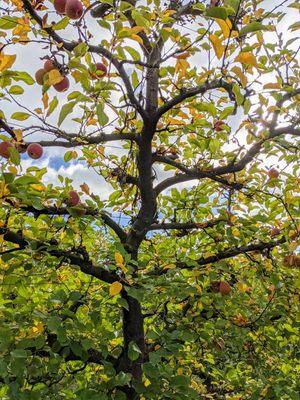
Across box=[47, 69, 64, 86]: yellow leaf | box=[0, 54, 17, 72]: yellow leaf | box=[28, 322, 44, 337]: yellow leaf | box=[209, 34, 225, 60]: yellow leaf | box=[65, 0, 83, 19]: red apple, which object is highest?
box=[65, 0, 83, 19]: red apple

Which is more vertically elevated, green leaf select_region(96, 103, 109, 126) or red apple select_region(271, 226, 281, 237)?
red apple select_region(271, 226, 281, 237)

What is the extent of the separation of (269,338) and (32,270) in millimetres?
2467

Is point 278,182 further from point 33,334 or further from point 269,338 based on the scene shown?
point 33,334

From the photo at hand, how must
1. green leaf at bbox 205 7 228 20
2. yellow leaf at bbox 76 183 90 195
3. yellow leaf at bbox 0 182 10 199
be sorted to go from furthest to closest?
yellow leaf at bbox 76 183 90 195
yellow leaf at bbox 0 182 10 199
green leaf at bbox 205 7 228 20

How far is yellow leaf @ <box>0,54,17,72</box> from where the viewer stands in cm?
163

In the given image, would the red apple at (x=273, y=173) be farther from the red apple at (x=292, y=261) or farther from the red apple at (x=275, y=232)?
the red apple at (x=292, y=261)

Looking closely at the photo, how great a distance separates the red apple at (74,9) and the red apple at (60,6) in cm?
12

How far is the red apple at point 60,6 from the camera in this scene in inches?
83.0

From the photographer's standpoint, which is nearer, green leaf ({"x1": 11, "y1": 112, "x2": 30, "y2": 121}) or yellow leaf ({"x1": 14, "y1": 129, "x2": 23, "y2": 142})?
green leaf ({"x1": 11, "y1": 112, "x2": 30, "y2": 121})

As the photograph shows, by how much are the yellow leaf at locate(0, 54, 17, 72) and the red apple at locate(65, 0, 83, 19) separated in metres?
0.54

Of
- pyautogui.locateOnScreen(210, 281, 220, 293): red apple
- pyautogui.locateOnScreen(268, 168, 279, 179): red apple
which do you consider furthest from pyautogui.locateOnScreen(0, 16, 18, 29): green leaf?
pyautogui.locateOnScreen(210, 281, 220, 293): red apple

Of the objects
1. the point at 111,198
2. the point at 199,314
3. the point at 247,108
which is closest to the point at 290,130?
the point at 247,108

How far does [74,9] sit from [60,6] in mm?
171

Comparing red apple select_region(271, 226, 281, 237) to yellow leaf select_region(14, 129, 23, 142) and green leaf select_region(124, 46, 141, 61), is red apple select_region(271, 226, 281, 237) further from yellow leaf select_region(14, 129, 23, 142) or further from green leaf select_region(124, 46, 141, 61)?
yellow leaf select_region(14, 129, 23, 142)
